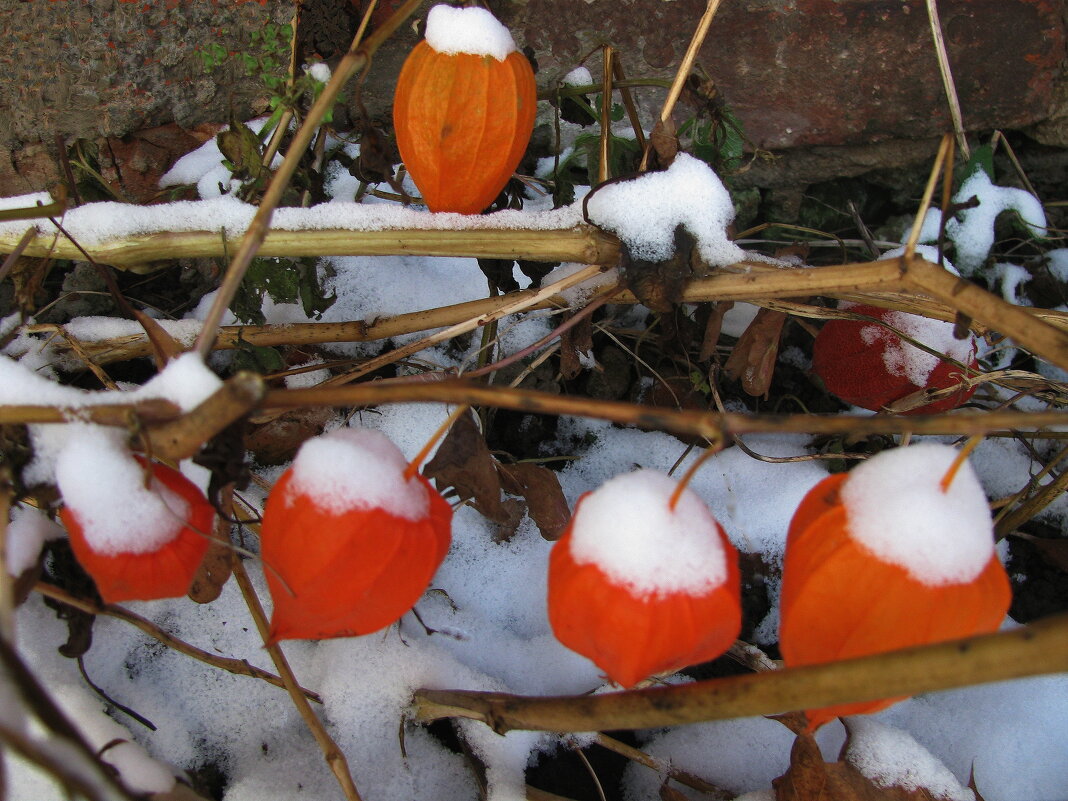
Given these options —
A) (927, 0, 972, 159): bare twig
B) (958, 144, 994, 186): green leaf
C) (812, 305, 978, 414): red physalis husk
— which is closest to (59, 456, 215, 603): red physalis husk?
(812, 305, 978, 414): red physalis husk

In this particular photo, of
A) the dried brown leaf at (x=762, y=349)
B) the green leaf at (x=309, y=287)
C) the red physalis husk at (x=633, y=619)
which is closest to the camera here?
the red physalis husk at (x=633, y=619)

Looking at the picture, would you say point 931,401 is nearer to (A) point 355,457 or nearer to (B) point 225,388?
(A) point 355,457

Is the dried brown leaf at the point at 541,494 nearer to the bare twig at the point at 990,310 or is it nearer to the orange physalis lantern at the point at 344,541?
the orange physalis lantern at the point at 344,541

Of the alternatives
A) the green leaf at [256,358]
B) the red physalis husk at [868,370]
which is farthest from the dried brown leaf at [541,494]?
the red physalis husk at [868,370]

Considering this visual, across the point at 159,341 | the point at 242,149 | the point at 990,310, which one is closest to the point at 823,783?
the point at 990,310

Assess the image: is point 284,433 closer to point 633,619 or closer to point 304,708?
point 304,708

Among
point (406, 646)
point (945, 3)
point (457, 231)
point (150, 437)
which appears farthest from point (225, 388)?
point (945, 3)
